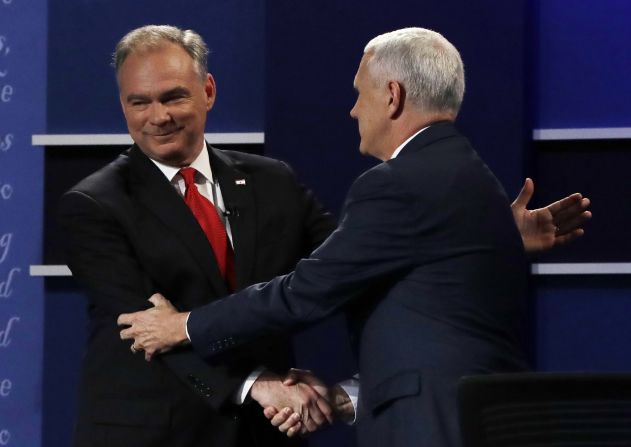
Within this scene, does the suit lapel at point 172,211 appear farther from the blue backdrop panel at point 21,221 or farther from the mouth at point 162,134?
the blue backdrop panel at point 21,221

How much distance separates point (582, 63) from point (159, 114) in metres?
1.93

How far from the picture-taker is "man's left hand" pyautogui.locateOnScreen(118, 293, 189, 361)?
110 inches

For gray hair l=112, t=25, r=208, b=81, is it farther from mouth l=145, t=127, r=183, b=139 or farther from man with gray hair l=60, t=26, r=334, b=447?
mouth l=145, t=127, r=183, b=139

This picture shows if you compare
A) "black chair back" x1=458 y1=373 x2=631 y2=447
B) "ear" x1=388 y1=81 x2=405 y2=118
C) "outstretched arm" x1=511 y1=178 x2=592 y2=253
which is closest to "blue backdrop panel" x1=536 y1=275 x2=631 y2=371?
"outstretched arm" x1=511 y1=178 x2=592 y2=253

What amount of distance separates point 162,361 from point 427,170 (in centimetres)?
79

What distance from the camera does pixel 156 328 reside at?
9.12 feet

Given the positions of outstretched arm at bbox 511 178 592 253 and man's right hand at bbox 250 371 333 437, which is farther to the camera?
outstretched arm at bbox 511 178 592 253

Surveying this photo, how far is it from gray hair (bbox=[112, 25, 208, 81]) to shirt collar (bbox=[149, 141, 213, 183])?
8.0 inches

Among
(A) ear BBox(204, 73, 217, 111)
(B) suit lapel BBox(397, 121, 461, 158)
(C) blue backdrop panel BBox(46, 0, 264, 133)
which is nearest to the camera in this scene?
(B) suit lapel BBox(397, 121, 461, 158)

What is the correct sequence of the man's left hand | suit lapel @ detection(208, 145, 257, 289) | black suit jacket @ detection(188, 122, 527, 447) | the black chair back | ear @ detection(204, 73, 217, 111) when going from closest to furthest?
1. the black chair back
2. black suit jacket @ detection(188, 122, 527, 447)
3. the man's left hand
4. suit lapel @ detection(208, 145, 257, 289)
5. ear @ detection(204, 73, 217, 111)

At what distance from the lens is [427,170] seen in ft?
8.54

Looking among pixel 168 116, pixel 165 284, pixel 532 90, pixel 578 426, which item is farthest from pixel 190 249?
pixel 532 90

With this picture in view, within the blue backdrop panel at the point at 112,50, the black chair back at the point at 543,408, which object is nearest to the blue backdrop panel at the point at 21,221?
the blue backdrop panel at the point at 112,50

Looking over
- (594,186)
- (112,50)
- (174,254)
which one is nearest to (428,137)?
(174,254)
